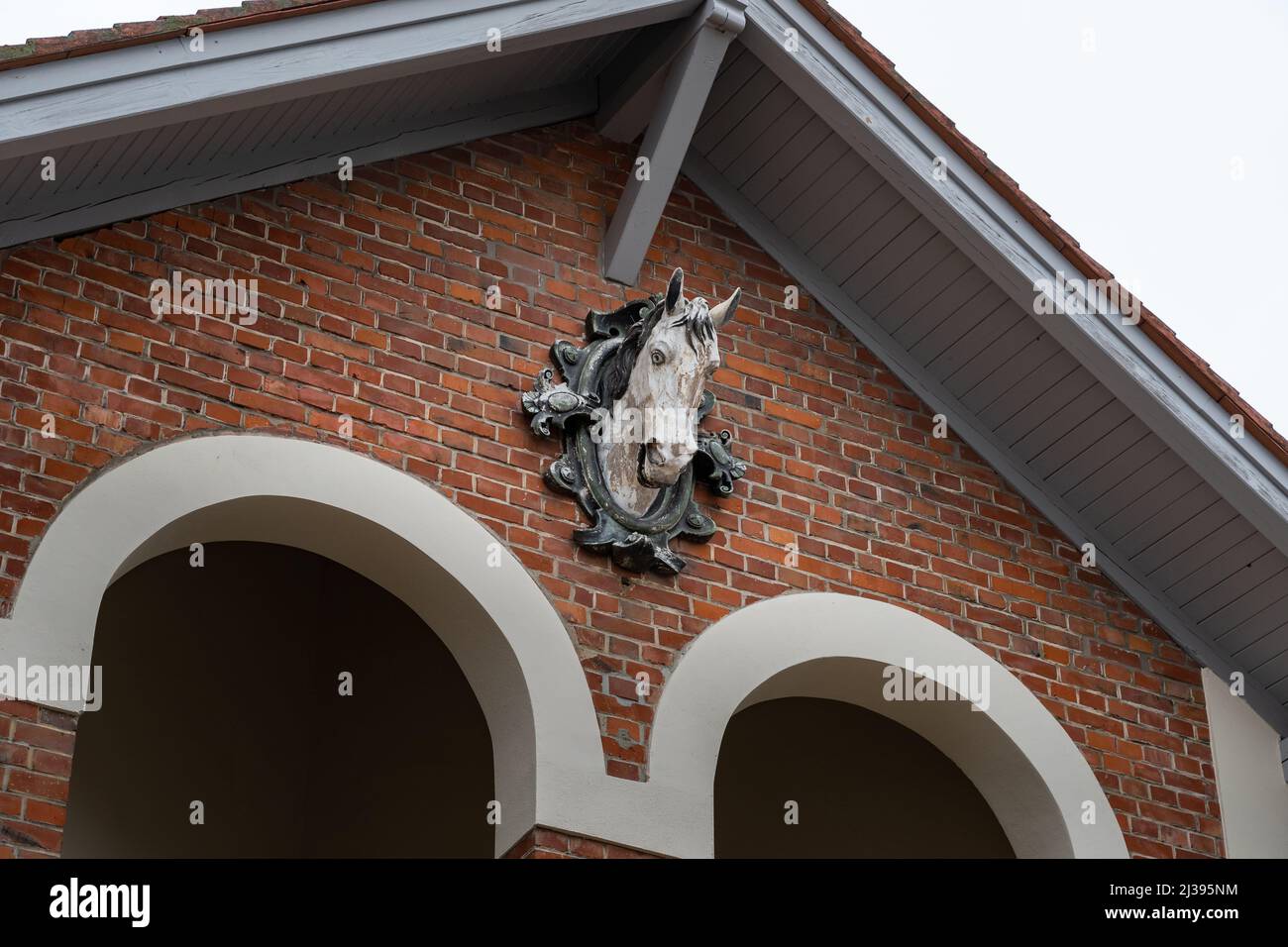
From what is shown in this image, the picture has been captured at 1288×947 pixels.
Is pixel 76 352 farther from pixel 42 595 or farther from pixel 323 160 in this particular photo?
pixel 323 160

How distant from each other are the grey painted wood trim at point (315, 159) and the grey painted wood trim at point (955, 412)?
0.63 metres

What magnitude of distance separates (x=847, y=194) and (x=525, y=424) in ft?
5.71

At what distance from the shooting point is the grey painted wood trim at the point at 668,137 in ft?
22.2

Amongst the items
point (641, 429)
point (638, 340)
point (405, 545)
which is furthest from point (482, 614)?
point (638, 340)

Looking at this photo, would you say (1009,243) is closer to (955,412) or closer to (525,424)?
(955,412)

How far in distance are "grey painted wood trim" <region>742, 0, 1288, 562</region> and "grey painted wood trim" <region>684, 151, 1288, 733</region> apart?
0.64 meters

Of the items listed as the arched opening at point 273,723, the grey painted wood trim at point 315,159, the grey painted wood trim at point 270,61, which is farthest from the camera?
the arched opening at point 273,723

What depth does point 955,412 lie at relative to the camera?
7.50m

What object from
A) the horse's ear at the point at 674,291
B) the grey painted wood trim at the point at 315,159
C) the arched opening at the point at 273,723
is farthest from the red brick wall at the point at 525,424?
the arched opening at the point at 273,723

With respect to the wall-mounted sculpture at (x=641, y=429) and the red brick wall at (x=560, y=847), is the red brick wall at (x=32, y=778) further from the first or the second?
the wall-mounted sculpture at (x=641, y=429)

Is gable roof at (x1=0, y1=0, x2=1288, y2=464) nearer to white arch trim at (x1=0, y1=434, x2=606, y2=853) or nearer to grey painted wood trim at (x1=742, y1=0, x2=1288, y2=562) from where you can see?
grey painted wood trim at (x1=742, y1=0, x2=1288, y2=562)

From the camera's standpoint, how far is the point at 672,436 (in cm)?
633
